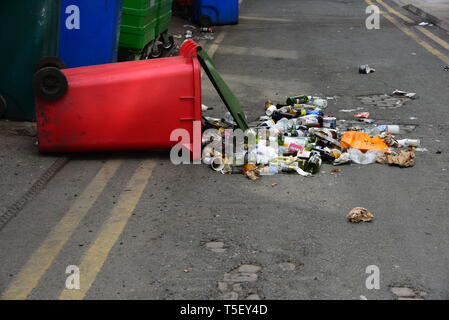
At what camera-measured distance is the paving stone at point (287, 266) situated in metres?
4.73

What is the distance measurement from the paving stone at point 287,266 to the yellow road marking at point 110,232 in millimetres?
1042

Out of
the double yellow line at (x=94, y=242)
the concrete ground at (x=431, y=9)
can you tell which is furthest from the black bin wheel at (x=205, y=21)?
the double yellow line at (x=94, y=242)

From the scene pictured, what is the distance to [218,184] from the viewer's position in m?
6.42

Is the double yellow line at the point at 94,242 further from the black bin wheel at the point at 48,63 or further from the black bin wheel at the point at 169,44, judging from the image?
the black bin wheel at the point at 169,44

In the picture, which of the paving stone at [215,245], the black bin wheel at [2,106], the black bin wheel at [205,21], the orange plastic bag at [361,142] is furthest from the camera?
the black bin wheel at [205,21]

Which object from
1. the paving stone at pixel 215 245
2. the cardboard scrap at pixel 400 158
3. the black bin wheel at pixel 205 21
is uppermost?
the paving stone at pixel 215 245

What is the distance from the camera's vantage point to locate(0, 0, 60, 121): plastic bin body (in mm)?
7910

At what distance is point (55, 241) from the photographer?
16.9ft

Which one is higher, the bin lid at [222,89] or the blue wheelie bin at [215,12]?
the bin lid at [222,89]

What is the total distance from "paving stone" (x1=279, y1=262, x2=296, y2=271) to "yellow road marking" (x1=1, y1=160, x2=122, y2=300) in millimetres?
1347

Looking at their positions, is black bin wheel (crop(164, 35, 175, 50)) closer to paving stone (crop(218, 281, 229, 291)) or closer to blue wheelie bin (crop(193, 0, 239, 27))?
blue wheelie bin (crop(193, 0, 239, 27))

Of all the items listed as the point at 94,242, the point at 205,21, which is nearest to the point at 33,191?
the point at 94,242

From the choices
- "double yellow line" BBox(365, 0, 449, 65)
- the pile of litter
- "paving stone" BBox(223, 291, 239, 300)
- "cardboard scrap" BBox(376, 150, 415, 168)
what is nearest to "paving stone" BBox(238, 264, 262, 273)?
"paving stone" BBox(223, 291, 239, 300)
